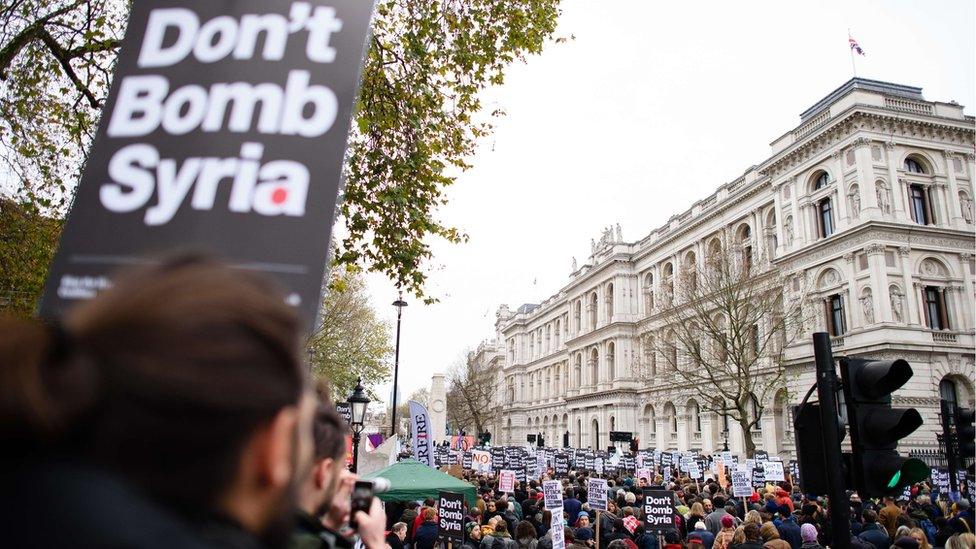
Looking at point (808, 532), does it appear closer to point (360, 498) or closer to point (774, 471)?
point (360, 498)

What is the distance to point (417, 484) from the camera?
34.4 ft

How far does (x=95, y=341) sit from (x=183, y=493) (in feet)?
0.83

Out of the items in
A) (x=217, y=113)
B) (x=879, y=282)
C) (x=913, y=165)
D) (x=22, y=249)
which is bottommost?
(x=217, y=113)

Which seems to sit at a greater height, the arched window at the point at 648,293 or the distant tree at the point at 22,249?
the arched window at the point at 648,293

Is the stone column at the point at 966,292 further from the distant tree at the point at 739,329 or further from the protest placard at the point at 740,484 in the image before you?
the protest placard at the point at 740,484

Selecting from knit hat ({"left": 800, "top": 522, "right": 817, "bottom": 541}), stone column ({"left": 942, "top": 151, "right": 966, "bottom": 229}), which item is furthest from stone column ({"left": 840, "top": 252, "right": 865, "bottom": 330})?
knit hat ({"left": 800, "top": 522, "right": 817, "bottom": 541})

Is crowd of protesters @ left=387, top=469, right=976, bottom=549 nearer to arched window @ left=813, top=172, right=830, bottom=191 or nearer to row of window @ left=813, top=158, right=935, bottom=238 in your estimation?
row of window @ left=813, top=158, right=935, bottom=238

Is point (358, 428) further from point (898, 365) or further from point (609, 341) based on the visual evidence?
point (609, 341)

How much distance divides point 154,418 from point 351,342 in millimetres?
40817

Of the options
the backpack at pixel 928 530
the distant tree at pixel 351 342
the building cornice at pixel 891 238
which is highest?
the building cornice at pixel 891 238

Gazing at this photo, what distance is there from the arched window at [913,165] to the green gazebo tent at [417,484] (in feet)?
116

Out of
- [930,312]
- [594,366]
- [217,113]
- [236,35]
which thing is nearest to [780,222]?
[930,312]

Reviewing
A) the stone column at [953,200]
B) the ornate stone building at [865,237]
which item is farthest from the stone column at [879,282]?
the stone column at [953,200]

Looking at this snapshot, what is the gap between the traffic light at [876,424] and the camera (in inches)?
199
